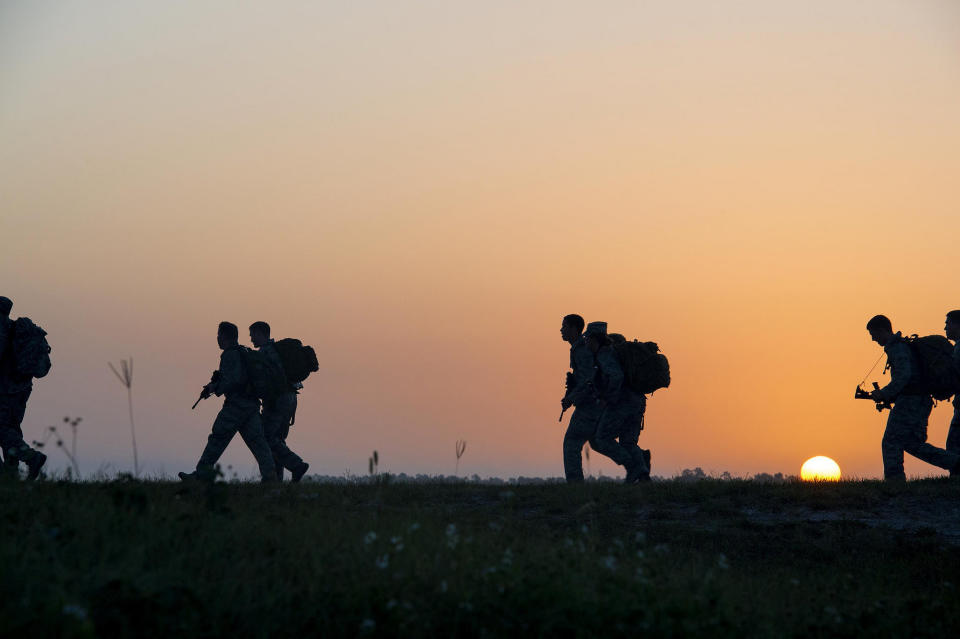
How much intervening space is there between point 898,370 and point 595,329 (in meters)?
5.13

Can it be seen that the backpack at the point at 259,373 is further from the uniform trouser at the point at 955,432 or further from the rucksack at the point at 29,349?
the uniform trouser at the point at 955,432

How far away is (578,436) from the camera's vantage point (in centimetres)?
1933

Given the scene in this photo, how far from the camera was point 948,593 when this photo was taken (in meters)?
11.4

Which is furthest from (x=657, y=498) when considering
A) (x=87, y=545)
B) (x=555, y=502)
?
(x=87, y=545)

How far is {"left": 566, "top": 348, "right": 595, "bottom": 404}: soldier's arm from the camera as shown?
62.3 feet

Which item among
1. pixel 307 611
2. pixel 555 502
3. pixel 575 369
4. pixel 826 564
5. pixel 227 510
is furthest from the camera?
pixel 575 369

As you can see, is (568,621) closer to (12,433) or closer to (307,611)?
(307,611)

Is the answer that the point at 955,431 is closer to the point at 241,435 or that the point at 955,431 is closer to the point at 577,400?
the point at 577,400

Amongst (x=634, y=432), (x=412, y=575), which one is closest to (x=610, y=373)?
(x=634, y=432)

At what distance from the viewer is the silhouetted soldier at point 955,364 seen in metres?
18.4

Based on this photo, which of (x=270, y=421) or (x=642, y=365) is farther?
(x=270, y=421)

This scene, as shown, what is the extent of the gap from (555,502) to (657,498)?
1610mm

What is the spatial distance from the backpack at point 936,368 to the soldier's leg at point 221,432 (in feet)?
37.6

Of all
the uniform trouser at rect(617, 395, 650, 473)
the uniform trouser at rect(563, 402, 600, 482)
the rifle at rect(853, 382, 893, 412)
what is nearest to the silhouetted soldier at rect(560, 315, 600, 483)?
the uniform trouser at rect(563, 402, 600, 482)
